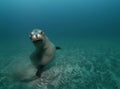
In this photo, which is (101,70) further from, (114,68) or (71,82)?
(71,82)

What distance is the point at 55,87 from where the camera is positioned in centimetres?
819

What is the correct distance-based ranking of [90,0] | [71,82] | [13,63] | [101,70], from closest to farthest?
[71,82] → [101,70] → [13,63] → [90,0]

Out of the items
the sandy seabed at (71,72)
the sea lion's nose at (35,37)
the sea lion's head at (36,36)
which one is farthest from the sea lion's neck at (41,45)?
the sandy seabed at (71,72)

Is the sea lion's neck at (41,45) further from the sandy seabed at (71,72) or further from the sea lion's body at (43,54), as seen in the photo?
the sandy seabed at (71,72)

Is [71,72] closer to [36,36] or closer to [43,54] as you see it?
[43,54]

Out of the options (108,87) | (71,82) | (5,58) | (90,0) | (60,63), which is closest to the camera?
(108,87)

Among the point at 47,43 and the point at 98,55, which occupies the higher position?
the point at 47,43

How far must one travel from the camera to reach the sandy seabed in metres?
8.35

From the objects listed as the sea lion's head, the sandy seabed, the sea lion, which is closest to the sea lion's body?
the sea lion

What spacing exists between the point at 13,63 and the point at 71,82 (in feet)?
12.7

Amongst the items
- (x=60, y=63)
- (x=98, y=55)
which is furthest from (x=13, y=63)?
(x=98, y=55)

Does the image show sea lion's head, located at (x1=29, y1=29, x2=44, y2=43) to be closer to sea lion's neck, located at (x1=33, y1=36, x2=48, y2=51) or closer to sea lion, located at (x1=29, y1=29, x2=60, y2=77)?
sea lion's neck, located at (x1=33, y1=36, x2=48, y2=51)

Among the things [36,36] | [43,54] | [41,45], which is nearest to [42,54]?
[43,54]

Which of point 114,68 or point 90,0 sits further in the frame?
point 90,0
